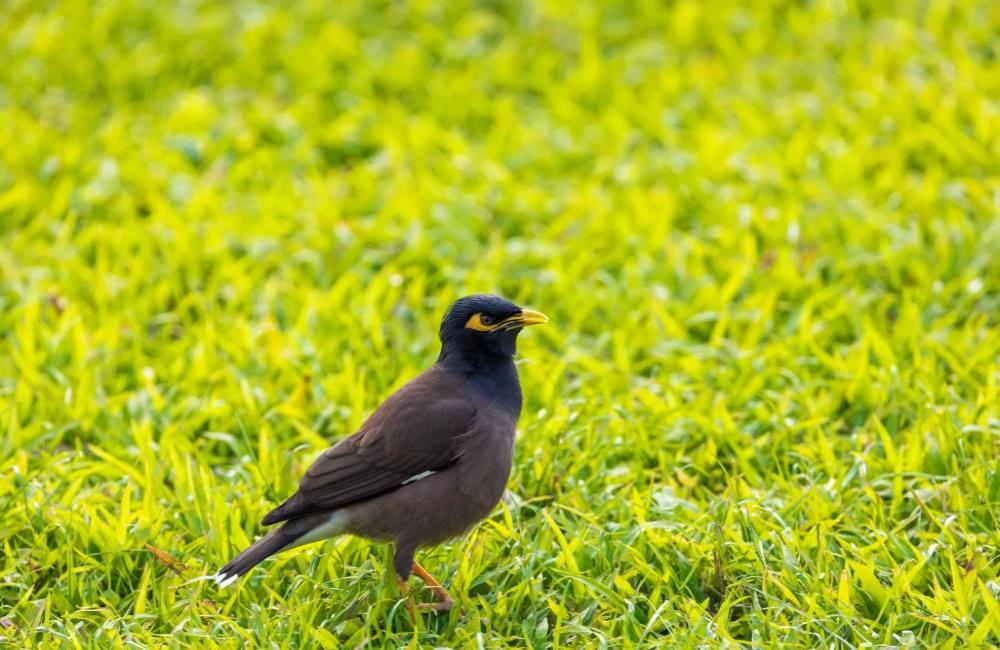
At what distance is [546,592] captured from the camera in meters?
4.44

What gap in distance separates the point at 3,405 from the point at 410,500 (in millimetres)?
2215

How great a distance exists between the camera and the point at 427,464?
4445 millimetres

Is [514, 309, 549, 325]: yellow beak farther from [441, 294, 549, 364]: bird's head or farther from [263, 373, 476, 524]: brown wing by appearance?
[263, 373, 476, 524]: brown wing

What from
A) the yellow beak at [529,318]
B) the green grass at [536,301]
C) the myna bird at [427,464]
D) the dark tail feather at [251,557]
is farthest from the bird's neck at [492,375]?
the dark tail feather at [251,557]

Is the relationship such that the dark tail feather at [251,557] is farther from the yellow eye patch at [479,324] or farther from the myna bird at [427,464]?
the yellow eye patch at [479,324]

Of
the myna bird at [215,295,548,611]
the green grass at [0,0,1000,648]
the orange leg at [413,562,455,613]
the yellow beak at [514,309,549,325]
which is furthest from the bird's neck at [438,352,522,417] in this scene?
the orange leg at [413,562,455,613]

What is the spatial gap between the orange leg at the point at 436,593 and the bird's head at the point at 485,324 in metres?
0.78

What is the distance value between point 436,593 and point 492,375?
2.64 ft

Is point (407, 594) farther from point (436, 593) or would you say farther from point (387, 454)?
point (387, 454)

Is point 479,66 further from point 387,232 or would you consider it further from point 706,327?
point 706,327

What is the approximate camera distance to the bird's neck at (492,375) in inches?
183

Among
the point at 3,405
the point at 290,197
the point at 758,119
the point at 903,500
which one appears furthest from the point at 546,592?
the point at 758,119

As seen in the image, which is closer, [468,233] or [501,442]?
[501,442]

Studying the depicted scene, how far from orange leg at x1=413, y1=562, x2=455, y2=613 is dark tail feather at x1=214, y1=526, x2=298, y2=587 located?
0.49 meters
